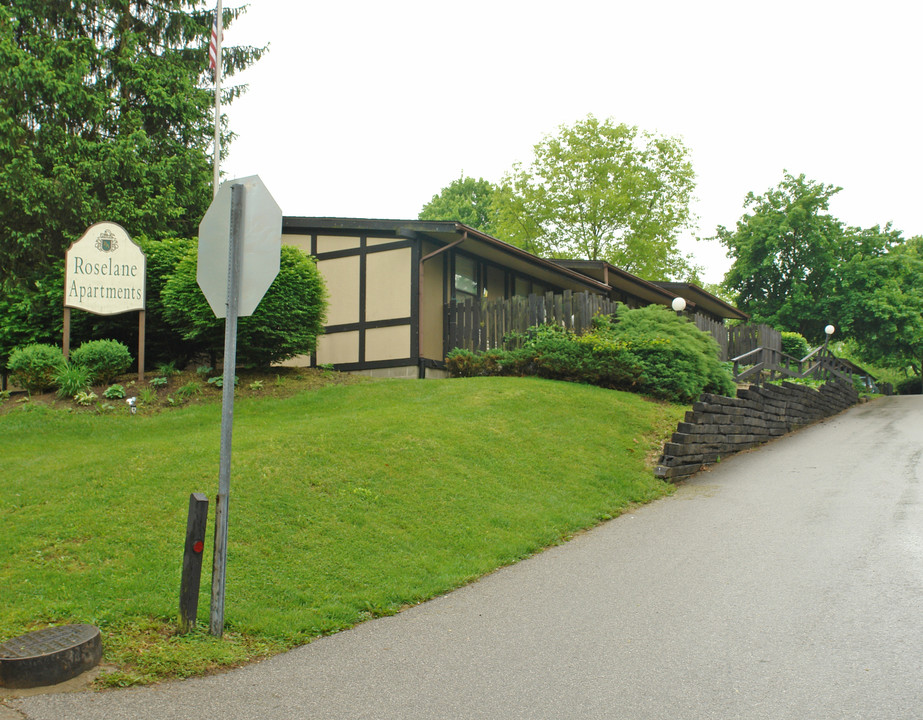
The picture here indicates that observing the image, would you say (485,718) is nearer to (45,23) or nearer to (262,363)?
(262,363)

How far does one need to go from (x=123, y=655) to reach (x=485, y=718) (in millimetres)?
2256

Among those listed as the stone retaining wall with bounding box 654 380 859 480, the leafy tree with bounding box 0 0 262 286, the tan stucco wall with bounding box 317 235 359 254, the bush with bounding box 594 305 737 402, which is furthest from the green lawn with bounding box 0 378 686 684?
the leafy tree with bounding box 0 0 262 286

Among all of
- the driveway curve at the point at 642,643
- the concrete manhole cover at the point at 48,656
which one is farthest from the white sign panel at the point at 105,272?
the concrete manhole cover at the point at 48,656

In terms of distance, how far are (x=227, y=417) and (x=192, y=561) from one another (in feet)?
3.15

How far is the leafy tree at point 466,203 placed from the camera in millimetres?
49000

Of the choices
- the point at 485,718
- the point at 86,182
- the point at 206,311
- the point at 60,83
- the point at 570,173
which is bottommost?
the point at 485,718

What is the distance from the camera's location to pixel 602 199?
1465 inches

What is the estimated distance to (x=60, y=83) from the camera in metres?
20.6

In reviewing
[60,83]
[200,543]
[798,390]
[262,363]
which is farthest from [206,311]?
[798,390]

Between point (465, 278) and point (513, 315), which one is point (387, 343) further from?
point (465, 278)

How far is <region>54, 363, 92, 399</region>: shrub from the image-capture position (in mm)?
13211

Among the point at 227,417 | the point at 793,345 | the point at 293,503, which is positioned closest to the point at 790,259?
the point at 793,345

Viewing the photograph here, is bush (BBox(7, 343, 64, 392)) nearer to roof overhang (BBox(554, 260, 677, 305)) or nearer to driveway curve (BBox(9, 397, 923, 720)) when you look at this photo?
driveway curve (BBox(9, 397, 923, 720))

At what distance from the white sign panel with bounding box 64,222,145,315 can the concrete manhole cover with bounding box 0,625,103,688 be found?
10.4m
